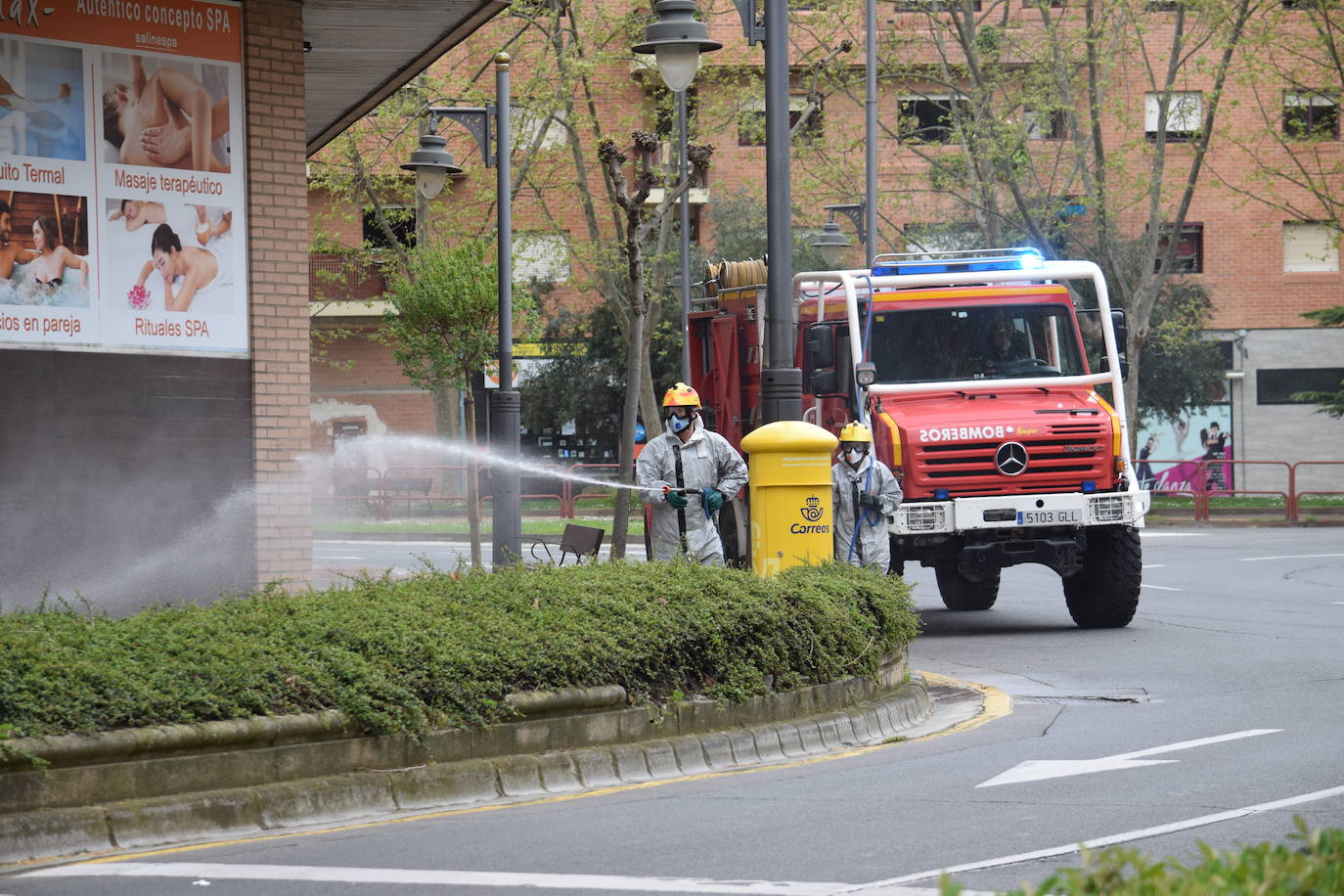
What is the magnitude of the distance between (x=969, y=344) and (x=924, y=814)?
889 cm

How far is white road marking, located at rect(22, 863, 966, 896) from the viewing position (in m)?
5.78

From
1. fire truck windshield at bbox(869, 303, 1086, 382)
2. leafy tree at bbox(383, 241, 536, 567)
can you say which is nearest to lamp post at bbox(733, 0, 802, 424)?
fire truck windshield at bbox(869, 303, 1086, 382)

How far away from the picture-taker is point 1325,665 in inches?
493

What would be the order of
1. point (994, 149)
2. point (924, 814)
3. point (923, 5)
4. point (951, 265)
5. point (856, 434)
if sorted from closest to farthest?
point (924, 814) < point (856, 434) < point (951, 265) < point (994, 149) < point (923, 5)

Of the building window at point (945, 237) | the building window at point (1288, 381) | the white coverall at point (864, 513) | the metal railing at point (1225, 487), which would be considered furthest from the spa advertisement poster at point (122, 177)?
the building window at point (1288, 381)

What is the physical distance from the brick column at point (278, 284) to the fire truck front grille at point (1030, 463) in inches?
209

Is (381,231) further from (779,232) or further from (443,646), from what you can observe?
(443,646)

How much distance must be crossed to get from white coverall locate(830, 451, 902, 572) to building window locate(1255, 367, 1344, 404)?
107ft

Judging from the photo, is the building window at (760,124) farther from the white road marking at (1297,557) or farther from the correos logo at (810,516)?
the correos logo at (810,516)

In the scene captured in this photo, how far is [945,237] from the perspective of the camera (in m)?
41.4

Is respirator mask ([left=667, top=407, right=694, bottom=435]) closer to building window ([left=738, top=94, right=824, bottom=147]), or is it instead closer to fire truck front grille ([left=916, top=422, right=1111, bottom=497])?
fire truck front grille ([left=916, top=422, right=1111, bottom=497])

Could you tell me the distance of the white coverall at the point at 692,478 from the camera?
12727 mm

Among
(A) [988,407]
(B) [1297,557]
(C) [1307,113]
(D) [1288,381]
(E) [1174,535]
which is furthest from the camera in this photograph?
(D) [1288,381]

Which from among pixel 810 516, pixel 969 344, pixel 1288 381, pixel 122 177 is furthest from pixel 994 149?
pixel 122 177
